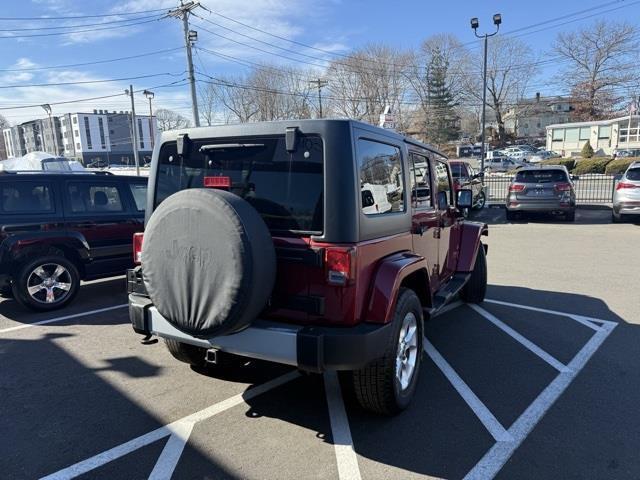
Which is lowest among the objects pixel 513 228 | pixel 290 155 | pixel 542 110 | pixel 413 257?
pixel 513 228

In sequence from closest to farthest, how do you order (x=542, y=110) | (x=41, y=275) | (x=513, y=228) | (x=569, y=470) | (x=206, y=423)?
1. (x=569, y=470)
2. (x=206, y=423)
3. (x=41, y=275)
4. (x=513, y=228)
5. (x=542, y=110)

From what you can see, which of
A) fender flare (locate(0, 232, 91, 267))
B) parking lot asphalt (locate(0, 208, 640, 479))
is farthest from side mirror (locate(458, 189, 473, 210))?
fender flare (locate(0, 232, 91, 267))

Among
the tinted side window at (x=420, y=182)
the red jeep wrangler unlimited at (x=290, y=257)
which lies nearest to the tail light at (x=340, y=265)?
the red jeep wrangler unlimited at (x=290, y=257)

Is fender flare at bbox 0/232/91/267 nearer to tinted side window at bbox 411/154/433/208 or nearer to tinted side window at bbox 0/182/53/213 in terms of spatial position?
tinted side window at bbox 0/182/53/213

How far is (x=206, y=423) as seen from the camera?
330 cm

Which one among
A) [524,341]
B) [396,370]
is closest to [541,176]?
[524,341]

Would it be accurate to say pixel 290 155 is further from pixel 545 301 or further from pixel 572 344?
pixel 545 301

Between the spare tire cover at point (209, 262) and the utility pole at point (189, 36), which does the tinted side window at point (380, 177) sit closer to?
the spare tire cover at point (209, 262)

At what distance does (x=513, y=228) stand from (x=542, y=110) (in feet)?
281

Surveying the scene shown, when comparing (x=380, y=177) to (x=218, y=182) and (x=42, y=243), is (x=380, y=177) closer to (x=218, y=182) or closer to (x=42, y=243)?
(x=218, y=182)

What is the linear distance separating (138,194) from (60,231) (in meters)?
1.35

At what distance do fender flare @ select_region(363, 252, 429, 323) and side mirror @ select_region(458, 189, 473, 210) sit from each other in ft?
8.15

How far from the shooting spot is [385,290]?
3.04 m

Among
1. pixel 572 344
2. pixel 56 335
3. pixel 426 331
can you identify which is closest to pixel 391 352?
pixel 426 331
